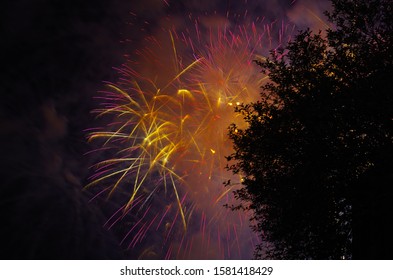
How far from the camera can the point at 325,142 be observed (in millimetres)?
11609

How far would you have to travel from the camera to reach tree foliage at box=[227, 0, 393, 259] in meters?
11.2

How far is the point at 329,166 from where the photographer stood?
1160 cm

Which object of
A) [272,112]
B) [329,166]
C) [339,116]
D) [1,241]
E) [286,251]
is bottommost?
[286,251]

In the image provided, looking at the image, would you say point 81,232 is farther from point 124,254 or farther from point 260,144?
point 260,144

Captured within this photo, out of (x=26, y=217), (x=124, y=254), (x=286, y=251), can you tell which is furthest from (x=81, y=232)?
(x=286, y=251)

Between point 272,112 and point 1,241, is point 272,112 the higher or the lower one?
the lower one

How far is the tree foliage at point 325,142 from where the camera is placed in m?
11.2

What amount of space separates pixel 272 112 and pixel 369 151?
4317mm

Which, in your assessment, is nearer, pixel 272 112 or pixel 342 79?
pixel 342 79
